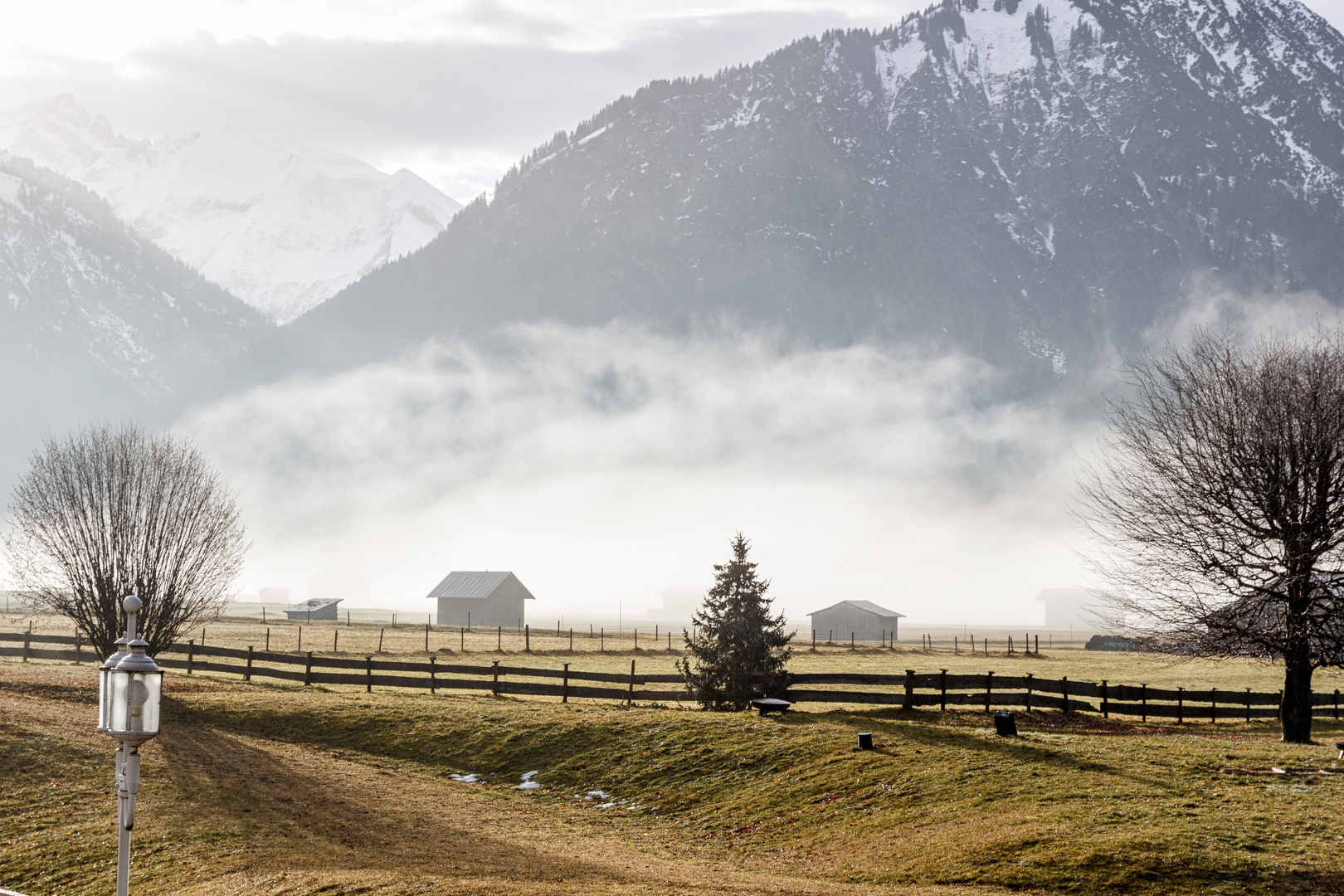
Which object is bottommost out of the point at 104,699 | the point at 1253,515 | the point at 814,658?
the point at 814,658

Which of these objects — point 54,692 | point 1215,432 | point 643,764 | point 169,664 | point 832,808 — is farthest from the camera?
point 169,664

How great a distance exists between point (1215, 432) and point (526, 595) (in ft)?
302

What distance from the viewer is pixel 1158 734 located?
28.8 meters

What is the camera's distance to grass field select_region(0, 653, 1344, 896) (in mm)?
15938

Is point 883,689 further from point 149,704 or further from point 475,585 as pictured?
point 475,585

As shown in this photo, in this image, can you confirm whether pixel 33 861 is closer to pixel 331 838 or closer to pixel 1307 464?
pixel 331 838

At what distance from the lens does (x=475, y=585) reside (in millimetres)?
105688

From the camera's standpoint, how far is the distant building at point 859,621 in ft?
351

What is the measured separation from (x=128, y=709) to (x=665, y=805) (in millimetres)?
13969

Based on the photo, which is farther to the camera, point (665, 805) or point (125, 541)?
point (125, 541)

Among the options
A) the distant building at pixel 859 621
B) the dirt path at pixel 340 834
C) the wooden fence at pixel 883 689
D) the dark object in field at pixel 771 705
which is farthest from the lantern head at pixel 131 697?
the distant building at pixel 859 621

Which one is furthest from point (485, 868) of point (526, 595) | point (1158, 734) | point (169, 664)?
point (526, 595)

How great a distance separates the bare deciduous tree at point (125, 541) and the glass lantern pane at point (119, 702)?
2526 centimetres

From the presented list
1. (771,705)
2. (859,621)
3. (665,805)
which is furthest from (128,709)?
(859,621)
